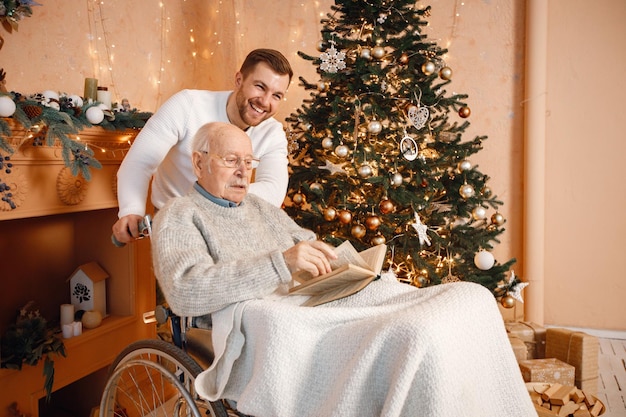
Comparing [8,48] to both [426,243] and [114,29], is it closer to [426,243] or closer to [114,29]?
[114,29]

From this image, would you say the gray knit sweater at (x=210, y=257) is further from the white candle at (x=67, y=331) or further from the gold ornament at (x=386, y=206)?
the white candle at (x=67, y=331)

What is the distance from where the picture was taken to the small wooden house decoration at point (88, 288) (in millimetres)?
2619

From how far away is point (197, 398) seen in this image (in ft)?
5.24

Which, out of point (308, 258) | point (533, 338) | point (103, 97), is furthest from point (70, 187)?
point (533, 338)

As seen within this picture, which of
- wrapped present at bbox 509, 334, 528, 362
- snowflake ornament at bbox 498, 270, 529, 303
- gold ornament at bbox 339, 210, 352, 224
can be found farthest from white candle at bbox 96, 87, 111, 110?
wrapped present at bbox 509, 334, 528, 362

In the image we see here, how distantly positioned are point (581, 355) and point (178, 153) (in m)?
2.16

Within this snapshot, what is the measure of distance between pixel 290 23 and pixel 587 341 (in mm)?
2809

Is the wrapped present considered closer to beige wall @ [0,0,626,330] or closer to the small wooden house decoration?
beige wall @ [0,0,626,330]

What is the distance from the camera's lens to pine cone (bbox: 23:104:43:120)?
6.24 feet

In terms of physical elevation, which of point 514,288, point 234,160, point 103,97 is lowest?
point 514,288

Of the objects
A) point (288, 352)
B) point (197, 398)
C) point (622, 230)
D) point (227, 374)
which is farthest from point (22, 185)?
point (622, 230)

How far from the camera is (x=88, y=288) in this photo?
8.61ft

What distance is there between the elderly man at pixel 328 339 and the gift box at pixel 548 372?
4.25ft

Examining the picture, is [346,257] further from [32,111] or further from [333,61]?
[333,61]
